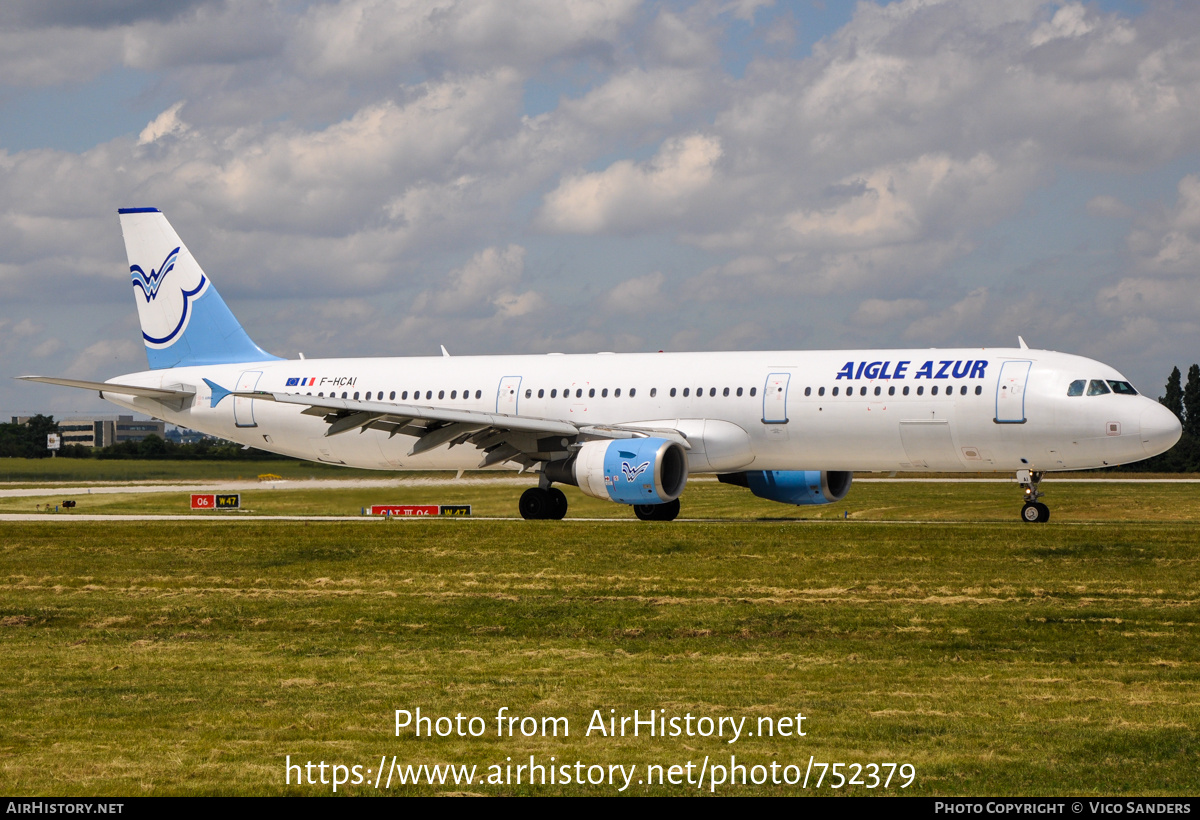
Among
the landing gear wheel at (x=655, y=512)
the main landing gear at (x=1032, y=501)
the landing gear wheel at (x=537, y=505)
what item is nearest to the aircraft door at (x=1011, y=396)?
the main landing gear at (x=1032, y=501)

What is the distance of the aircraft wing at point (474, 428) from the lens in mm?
29359

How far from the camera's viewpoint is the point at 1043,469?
27.5 m

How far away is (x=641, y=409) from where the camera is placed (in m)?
30.5

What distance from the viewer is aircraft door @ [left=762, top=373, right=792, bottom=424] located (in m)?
28.6

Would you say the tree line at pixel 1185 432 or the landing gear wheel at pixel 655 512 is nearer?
the landing gear wheel at pixel 655 512

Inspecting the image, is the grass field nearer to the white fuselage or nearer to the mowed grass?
the white fuselage

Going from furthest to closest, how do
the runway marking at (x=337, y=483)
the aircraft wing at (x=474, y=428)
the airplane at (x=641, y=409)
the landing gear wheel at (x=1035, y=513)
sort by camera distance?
the runway marking at (x=337, y=483) < the aircraft wing at (x=474, y=428) < the landing gear wheel at (x=1035, y=513) < the airplane at (x=641, y=409)

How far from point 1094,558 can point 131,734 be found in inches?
609

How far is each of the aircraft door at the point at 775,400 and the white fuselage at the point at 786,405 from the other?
26 millimetres

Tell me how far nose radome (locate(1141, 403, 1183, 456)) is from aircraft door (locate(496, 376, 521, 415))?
567 inches

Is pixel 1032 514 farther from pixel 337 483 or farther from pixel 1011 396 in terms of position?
pixel 337 483

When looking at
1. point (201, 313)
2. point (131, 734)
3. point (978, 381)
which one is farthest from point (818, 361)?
point (131, 734)
